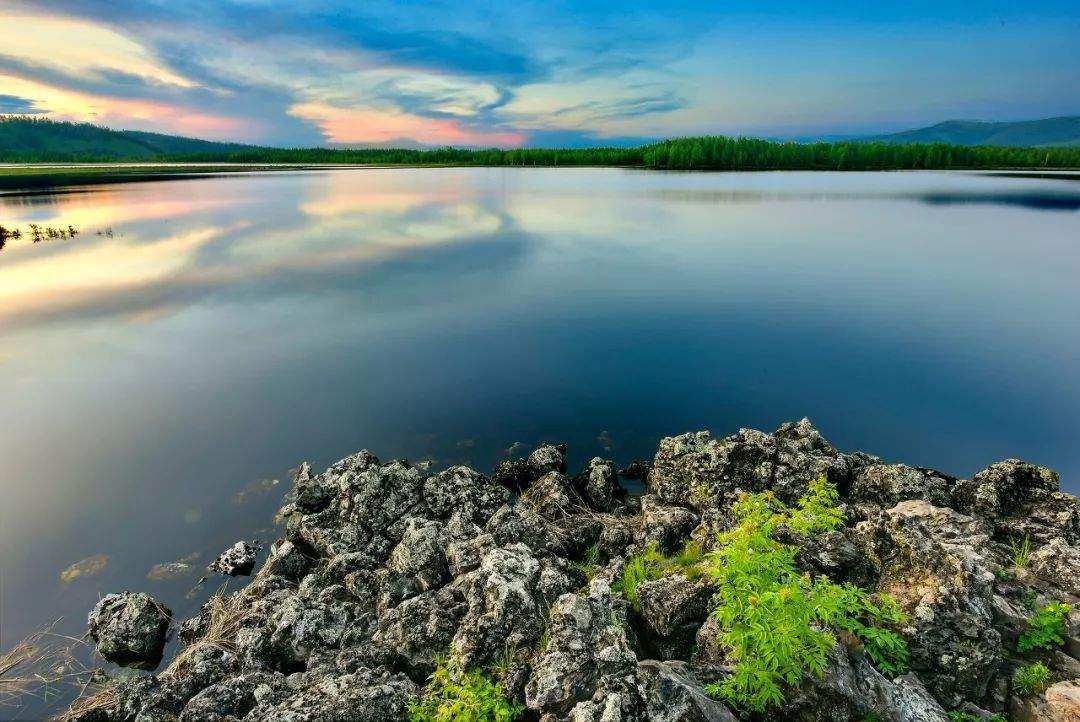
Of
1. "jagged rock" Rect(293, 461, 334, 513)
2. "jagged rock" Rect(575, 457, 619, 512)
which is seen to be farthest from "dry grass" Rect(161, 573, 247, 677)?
"jagged rock" Rect(575, 457, 619, 512)

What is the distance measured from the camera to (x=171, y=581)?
13.7 metres

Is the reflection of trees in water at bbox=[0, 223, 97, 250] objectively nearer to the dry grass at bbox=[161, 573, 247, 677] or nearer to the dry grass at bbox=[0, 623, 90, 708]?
the dry grass at bbox=[0, 623, 90, 708]

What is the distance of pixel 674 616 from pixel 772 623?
2.74 metres

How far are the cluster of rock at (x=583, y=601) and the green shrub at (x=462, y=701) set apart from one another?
24 centimetres

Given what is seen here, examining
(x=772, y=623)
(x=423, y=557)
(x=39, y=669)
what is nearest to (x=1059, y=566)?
(x=772, y=623)

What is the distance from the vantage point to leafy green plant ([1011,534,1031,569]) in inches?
395

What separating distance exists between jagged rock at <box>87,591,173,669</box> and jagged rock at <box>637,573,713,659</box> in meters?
10.4

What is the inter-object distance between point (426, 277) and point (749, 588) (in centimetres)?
4440

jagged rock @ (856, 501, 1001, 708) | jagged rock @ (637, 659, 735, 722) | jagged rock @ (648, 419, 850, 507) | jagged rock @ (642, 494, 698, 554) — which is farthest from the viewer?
jagged rock @ (648, 419, 850, 507)

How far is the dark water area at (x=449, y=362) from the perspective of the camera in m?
17.3

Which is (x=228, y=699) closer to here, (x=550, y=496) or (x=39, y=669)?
(x=39, y=669)

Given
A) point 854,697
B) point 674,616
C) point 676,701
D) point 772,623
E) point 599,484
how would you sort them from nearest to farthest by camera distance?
point 772,623 < point 676,701 < point 854,697 < point 674,616 < point 599,484

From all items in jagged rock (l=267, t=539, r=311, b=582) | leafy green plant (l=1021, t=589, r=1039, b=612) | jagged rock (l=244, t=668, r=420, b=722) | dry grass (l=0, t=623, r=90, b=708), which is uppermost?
leafy green plant (l=1021, t=589, r=1039, b=612)

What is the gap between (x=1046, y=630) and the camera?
320 inches
